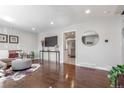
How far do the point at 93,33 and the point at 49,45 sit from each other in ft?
10.4

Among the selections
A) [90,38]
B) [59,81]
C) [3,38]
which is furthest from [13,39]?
[59,81]

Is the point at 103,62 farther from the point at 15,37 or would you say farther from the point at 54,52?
the point at 15,37

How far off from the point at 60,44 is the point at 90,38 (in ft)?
6.85

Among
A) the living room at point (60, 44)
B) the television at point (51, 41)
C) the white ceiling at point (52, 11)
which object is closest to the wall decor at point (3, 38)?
the living room at point (60, 44)

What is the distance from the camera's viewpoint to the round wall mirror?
4.52m

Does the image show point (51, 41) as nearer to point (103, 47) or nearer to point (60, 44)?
point (60, 44)

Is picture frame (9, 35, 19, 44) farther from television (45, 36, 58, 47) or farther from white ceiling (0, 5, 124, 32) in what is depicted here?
white ceiling (0, 5, 124, 32)

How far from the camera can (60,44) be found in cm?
624

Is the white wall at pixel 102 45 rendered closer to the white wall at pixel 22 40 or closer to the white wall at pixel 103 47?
the white wall at pixel 103 47

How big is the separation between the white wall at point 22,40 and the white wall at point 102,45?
131 inches

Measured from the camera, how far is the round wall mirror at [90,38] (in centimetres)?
452

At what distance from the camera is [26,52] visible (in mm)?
6531

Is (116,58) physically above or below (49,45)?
below
